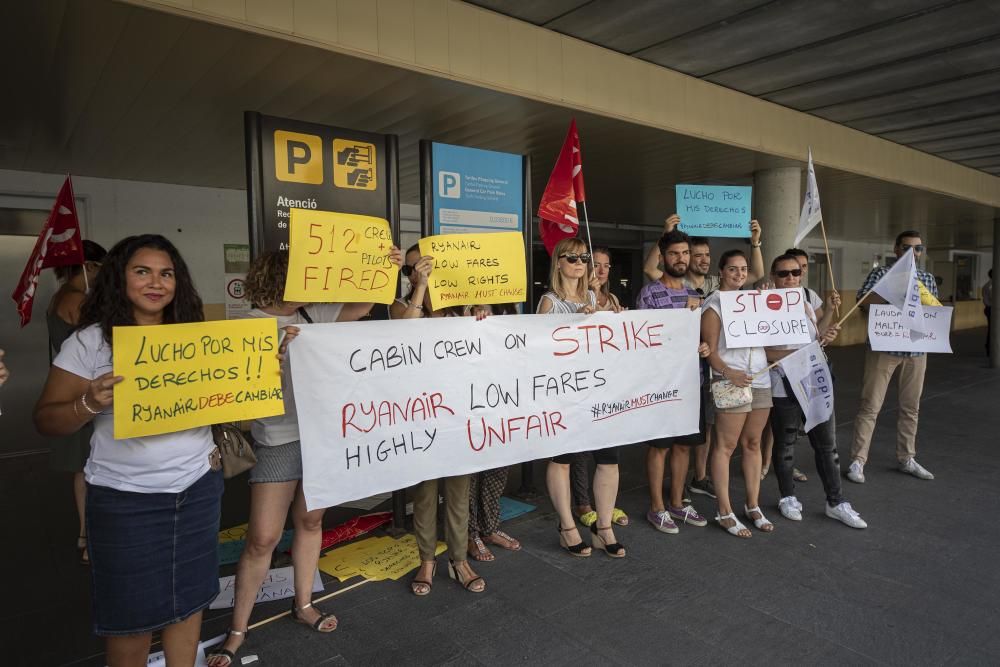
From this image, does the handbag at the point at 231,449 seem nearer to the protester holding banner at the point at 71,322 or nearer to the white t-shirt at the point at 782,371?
the protester holding banner at the point at 71,322

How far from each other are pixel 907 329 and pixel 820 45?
92.0 inches

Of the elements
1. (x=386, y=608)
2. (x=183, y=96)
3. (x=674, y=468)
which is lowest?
(x=386, y=608)

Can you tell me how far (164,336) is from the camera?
1986 mm

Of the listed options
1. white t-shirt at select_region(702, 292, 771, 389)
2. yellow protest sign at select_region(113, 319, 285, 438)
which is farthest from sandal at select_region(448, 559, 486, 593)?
white t-shirt at select_region(702, 292, 771, 389)

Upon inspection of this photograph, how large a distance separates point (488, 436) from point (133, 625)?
1.65m

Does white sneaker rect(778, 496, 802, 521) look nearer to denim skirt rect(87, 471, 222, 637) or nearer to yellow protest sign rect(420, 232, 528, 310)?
yellow protest sign rect(420, 232, 528, 310)

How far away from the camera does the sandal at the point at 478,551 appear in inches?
138

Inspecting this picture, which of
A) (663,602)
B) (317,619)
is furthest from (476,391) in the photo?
(663,602)

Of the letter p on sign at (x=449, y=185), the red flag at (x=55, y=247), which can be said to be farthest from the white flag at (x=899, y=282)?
the red flag at (x=55, y=247)

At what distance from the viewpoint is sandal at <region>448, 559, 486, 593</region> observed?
10.3ft

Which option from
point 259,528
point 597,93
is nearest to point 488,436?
point 259,528

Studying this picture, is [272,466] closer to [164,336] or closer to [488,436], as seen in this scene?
[164,336]

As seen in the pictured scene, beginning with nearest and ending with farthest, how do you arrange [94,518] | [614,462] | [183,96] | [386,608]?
[94,518]
[386,608]
[614,462]
[183,96]

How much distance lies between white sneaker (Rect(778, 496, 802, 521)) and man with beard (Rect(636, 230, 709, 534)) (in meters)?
0.60
